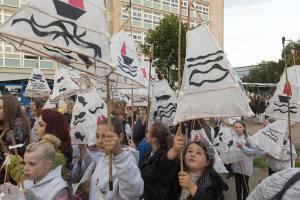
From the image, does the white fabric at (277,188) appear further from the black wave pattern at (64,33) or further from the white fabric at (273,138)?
the white fabric at (273,138)

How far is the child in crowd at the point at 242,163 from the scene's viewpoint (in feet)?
22.0

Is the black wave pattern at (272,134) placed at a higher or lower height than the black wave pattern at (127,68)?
lower

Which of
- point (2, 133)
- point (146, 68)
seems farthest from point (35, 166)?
point (146, 68)

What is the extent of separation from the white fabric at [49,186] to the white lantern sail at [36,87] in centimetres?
918

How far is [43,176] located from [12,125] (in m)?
0.91

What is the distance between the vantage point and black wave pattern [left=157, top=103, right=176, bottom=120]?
723 cm

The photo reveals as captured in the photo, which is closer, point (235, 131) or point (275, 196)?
point (275, 196)

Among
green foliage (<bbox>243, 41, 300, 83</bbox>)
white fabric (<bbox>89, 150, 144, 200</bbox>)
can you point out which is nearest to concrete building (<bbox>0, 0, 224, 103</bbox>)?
green foliage (<bbox>243, 41, 300, 83</bbox>)

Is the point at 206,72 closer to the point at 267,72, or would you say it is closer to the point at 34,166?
the point at 34,166

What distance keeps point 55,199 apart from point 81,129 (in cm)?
252

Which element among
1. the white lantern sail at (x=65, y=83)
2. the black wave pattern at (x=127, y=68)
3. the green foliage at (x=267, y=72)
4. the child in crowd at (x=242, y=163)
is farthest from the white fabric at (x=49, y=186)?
the green foliage at (x=267, y=72)

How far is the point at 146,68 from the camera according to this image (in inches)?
381

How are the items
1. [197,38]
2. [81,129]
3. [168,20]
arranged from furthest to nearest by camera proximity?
[168,20], [81,129], [197,38]

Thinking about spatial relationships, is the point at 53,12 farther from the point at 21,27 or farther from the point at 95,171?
the point at 95,171
